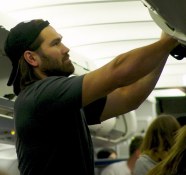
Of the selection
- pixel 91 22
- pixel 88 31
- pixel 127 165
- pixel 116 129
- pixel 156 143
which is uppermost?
pixel 91 22

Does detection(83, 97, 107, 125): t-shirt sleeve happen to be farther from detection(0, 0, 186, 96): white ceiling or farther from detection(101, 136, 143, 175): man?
detection(101, 136, 143, 175): man

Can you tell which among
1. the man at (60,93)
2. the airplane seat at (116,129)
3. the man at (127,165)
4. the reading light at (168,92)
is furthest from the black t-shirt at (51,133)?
the reading light at (168,92)

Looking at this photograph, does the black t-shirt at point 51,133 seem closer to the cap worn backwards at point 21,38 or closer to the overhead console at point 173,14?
the cap worn backwards at point 21,38

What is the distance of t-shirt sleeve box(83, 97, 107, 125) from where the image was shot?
2.20m

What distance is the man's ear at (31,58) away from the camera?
6.82 ft

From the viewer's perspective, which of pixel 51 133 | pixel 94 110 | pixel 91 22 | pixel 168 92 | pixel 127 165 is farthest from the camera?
pixel 168 92

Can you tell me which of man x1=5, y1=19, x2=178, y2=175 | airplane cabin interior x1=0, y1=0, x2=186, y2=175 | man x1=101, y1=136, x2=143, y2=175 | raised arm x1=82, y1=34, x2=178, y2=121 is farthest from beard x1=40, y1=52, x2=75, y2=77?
man x1=101, y1=136, x2=143, y2=175

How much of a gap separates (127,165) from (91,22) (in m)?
1.75

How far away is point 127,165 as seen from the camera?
4695 millimetres

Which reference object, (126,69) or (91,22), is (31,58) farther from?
(91,22)

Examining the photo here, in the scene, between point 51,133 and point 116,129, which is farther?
point 116,129

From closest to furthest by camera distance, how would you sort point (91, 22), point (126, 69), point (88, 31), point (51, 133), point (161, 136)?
point (126, 69)
point (51, 133)
point (161, 136)
point (91, 22)
point (88, 31)

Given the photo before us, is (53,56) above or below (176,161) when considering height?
above

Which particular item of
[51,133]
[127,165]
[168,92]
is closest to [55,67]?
[51,133]
